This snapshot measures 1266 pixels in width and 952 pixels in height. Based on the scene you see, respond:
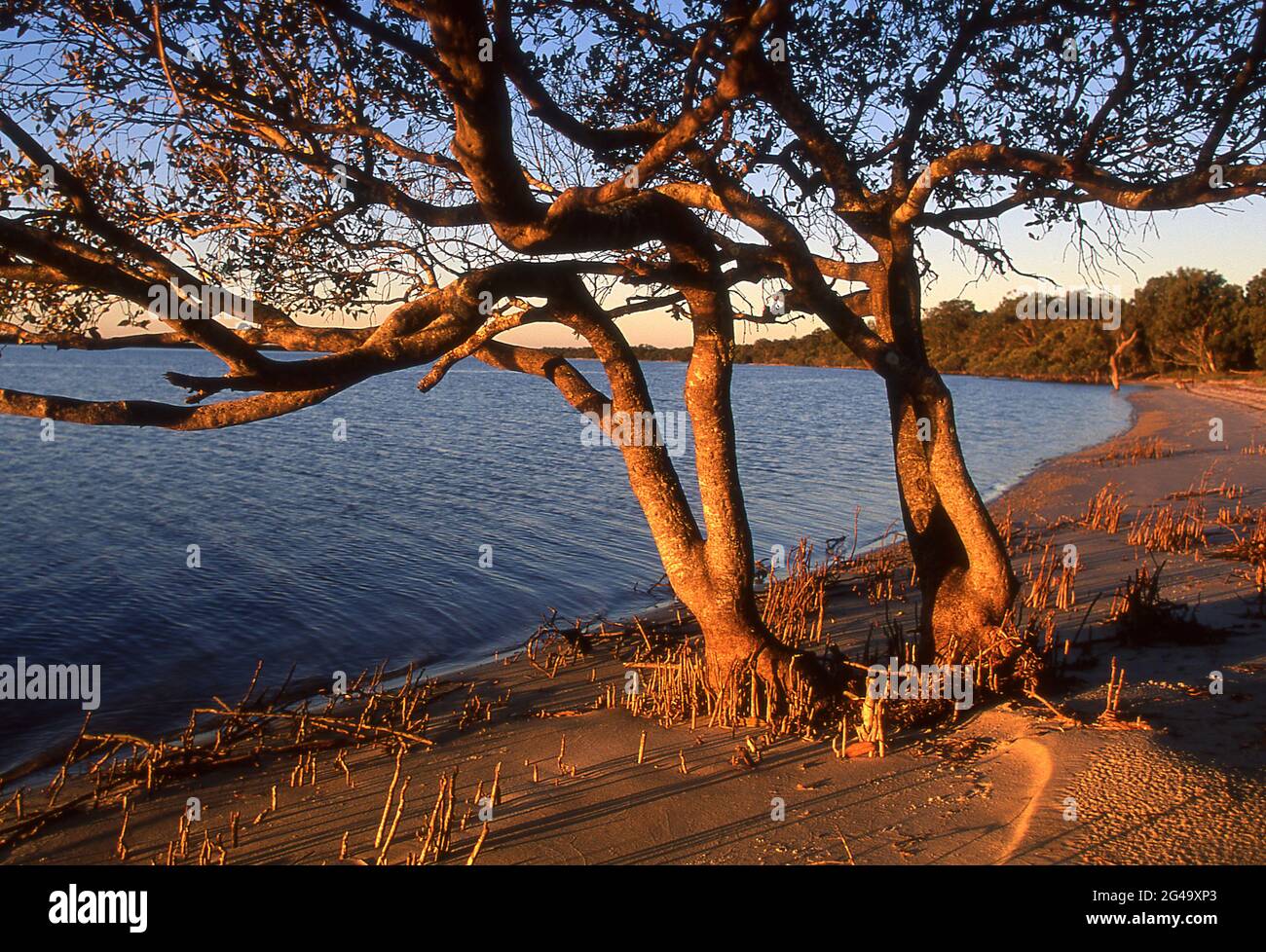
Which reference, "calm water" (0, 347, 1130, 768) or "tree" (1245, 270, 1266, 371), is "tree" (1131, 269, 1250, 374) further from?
"calm water" (0, 347, 1130, 768)

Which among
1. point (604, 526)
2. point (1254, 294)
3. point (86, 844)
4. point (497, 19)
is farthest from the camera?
point (1254, 294)

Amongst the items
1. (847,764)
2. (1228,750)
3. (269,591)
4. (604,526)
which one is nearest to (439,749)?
(847,764)

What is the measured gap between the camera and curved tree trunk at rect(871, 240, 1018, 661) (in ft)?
23.5

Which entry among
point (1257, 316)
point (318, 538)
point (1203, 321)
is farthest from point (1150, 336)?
point (318, 538)

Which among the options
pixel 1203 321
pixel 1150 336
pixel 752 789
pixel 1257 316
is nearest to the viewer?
pixel 752 789

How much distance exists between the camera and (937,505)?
7555 mm

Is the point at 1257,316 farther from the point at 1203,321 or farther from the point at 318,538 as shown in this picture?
the point at 318,538

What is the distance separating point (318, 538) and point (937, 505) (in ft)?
42.5

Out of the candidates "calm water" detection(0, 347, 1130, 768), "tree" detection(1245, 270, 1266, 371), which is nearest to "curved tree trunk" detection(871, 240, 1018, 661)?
"calm water" detection(0, 347, 1130, 768)

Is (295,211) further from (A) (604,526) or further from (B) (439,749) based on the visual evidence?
(A) (604,526)

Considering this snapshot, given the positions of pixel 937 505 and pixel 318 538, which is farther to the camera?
pixel 318 538
